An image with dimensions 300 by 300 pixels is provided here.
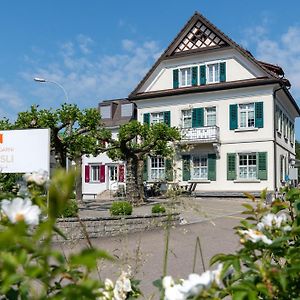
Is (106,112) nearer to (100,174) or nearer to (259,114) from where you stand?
(100,174)

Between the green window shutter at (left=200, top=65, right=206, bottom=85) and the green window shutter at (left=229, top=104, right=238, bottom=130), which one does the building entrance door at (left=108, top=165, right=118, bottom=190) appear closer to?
the green window shutter at (left=200, top=65, right=206, bottom=85)

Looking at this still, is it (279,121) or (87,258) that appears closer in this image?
(87,258)

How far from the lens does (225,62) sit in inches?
1160

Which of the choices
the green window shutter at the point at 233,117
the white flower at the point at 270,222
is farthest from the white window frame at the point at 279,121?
the white flower at the point at 270,222

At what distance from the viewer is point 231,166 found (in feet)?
94.5

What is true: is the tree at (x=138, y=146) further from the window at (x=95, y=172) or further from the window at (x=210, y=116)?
the window at (x=95, y=172)

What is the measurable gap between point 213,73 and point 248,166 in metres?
6.58

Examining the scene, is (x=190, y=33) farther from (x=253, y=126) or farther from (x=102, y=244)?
(x=102, y=244)

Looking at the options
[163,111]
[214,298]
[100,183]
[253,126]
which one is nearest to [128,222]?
[214,298]

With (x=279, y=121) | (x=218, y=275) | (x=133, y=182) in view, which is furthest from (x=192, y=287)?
(x=279, y=121)

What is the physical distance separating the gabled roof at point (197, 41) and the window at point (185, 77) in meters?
1.10

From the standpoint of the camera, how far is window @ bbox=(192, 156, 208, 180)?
30.1m

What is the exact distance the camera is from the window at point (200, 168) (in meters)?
30.1

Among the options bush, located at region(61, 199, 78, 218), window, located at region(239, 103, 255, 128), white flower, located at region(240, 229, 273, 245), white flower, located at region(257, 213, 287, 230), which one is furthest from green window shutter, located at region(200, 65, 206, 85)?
white flower, located at region(240, 229, 273, 245)
